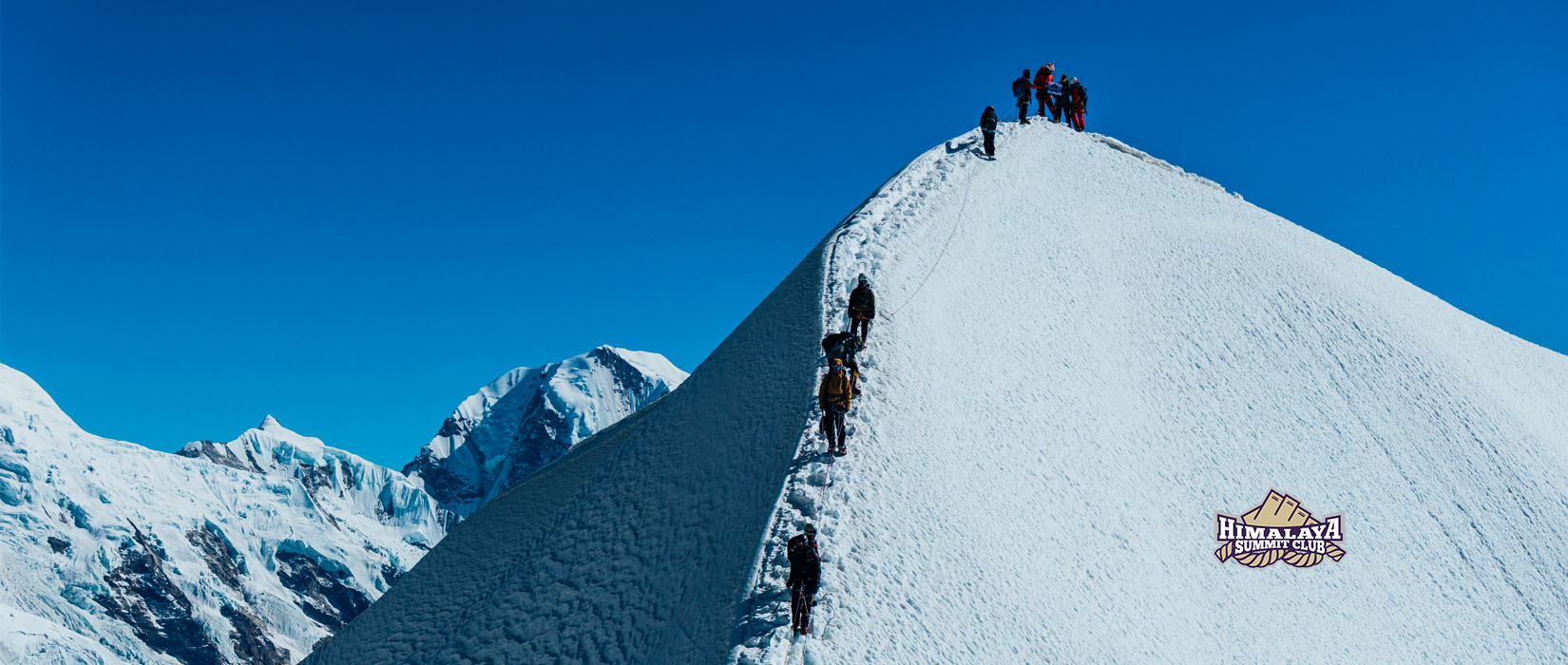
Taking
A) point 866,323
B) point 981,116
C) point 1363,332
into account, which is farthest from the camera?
point 981,116

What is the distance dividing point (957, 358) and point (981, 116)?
45.5 ft

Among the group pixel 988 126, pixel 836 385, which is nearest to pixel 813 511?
pixel 836 385

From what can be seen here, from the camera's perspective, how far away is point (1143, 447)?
26125 mm

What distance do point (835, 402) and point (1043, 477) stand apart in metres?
6.30

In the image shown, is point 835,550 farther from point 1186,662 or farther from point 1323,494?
point 1323,494

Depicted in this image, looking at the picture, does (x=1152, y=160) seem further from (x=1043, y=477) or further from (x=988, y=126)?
(x=1043, y=477)

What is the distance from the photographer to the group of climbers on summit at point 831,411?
15.9m

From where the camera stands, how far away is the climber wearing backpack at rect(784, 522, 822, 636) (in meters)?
15.9

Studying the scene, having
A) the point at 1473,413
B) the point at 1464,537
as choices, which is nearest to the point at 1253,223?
the point at 1473,413

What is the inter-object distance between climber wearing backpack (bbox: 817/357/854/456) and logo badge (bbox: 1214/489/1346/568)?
31.3 ft

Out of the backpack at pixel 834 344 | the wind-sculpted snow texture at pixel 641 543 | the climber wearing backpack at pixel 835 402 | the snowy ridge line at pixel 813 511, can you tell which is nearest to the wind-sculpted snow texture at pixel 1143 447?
the snowy ridge line at pixel 813 511

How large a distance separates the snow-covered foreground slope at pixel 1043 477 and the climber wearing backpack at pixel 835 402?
598 millimetres

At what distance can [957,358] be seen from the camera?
2611cm

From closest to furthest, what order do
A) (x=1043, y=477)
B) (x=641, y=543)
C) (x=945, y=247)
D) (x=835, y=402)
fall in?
(x=835, y=402) < (x=641, y=543) < (x=1043, y=477) < (x=945, y=247)
